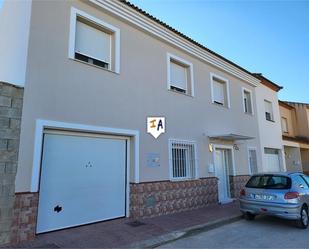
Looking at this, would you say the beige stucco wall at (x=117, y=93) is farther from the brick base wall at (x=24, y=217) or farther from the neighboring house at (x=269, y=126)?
the neighboring house at (x=269, y=126)

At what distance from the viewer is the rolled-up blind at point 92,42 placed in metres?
6.83

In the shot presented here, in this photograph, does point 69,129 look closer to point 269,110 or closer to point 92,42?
point 92,42

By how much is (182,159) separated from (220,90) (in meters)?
4.69

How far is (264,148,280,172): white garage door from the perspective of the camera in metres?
14.8

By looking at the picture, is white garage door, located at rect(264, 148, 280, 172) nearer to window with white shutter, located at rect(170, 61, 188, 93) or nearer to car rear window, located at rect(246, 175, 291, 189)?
car rear window, located at rect(246, 175, 291, 189)

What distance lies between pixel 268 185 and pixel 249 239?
196cm

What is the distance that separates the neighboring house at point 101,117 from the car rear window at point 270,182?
7.69 feet

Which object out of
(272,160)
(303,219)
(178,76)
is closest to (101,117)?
(178,76)

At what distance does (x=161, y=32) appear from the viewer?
8.93 m

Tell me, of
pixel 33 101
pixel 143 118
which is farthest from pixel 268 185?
pixel 33 101

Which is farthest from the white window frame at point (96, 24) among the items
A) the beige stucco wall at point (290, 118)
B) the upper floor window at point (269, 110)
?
the beige stucco wall at point (290, 118)

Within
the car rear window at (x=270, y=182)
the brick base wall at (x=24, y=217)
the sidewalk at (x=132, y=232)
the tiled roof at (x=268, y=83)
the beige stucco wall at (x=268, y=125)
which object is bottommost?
the sidewalk at (x=132, y=232)

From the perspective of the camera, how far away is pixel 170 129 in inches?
347

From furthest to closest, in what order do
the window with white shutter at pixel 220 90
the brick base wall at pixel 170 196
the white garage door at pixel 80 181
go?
1. the window with white shutter at pixel 220 90
2. the brick base wall at pixel 170 196
3. the white garage door at pixel 80 181
